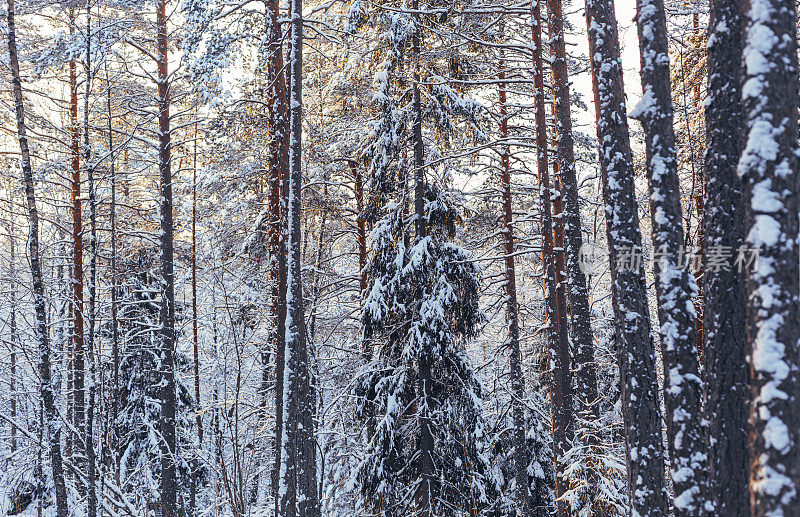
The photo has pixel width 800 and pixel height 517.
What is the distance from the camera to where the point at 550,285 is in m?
10.7

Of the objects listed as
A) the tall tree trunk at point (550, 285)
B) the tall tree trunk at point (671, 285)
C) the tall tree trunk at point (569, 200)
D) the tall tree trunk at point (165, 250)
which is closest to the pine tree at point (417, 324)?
the tall tree trunk at point (550, 285)

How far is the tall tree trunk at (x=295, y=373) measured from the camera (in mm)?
9938

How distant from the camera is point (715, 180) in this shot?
6168 millimetres

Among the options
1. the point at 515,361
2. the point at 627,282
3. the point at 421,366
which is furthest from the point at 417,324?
the point at 627,282

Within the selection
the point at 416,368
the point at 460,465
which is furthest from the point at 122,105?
the point at 460,465

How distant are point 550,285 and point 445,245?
2.15 metres

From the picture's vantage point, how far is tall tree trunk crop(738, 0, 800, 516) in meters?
4.35

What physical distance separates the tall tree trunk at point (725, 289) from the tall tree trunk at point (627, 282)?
0.83 meters

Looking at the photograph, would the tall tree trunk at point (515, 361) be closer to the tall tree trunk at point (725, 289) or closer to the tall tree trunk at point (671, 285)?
the tall tree trunk at point (671, 285)

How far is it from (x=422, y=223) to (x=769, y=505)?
7.44 m

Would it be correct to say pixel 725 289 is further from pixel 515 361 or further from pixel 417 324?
pixel 515 361
